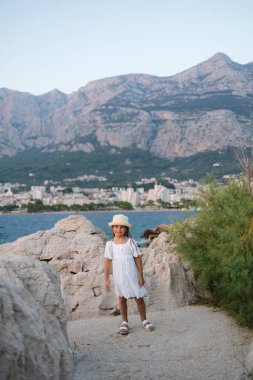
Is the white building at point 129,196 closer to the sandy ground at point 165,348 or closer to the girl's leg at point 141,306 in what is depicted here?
the sandy ground at point 165,348

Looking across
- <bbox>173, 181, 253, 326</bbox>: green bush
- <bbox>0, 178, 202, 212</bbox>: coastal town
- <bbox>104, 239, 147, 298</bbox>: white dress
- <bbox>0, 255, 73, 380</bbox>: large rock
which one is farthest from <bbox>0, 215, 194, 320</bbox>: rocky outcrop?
<bbox>0, 178, 202, 212</bbox>: coastal town

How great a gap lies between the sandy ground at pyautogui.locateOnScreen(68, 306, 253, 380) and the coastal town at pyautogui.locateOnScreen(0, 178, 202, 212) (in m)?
133

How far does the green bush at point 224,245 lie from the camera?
27.4ft

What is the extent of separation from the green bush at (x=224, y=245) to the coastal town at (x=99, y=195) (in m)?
131

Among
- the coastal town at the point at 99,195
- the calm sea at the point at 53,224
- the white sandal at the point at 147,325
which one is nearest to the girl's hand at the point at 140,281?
the white sandal at the point at 147,325

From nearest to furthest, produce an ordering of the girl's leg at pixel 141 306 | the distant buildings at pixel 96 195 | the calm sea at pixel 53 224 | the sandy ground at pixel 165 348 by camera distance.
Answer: the sandy ground at pixel 165 348
the girl's leg at pixel 141 306
the calm sea at pixel 53 224
the distant buildings at pixel 96 195

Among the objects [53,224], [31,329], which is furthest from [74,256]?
[53,224]

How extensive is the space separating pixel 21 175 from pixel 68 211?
1505 inches

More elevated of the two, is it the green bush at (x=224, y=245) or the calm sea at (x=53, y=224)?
the green bush at (x=224, y=245)

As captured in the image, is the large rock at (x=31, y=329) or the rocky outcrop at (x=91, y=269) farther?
the rocky outcrop at (x=91, y=269)

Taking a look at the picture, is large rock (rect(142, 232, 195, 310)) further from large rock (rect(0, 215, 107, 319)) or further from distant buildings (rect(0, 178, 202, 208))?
distant buildings (rect(0, 178, 202, 208))

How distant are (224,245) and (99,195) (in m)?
154

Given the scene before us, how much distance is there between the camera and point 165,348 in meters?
7.25

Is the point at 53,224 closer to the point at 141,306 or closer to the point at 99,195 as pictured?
the point at 99,195
